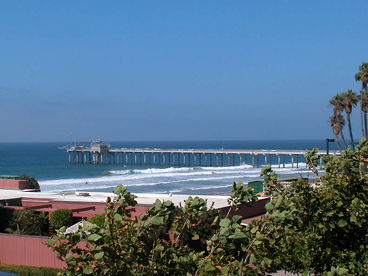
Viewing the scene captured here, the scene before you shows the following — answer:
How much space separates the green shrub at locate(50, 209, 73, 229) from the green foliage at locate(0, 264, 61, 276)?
3.32 metres

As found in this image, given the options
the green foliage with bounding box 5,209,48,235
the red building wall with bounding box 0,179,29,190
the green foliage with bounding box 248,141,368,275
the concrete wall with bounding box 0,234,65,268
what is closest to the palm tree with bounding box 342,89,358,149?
the red building wall with bounding box 0,179,29,190

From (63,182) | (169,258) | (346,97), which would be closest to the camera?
(169,258)

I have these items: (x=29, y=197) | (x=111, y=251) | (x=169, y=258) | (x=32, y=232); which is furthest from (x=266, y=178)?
(x=29, y=197)

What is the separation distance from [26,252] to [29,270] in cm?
157

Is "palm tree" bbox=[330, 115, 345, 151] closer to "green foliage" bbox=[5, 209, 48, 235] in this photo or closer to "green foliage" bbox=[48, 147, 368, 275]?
"green foliage" bbox=[5, 209, 48, 235]

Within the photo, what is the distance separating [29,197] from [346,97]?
28.4 metres

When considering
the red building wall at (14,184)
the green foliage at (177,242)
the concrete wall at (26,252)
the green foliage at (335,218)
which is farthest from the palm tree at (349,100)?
the green foliage at (177,242)

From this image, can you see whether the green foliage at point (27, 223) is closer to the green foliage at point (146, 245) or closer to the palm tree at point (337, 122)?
the green foliage at point (146, 245)

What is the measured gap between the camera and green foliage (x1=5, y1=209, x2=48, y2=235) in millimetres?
20062

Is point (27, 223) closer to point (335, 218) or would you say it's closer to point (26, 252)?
point (26, 252)

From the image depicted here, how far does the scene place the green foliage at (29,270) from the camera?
51.0 feet

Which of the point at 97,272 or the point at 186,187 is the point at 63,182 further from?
the point at 97,272

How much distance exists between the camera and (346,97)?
42000 millimetres

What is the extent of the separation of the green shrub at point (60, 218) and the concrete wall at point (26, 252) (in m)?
2.82
